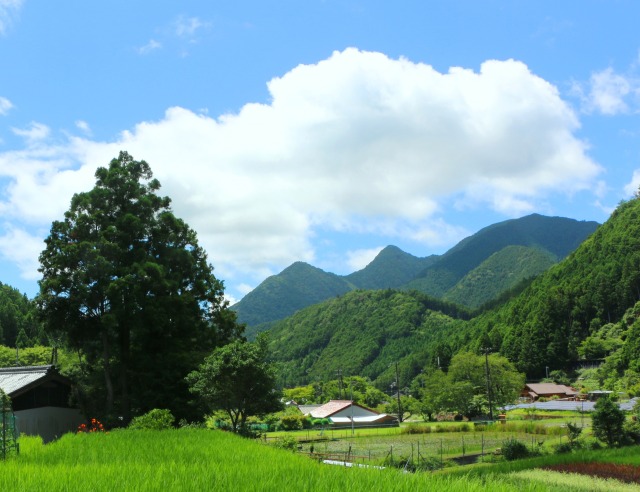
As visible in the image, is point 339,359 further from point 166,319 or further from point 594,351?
Result: point 166,319

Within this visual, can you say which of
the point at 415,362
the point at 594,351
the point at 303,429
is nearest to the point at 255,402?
the point at 303,429

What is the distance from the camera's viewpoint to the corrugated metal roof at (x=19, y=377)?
27703mm

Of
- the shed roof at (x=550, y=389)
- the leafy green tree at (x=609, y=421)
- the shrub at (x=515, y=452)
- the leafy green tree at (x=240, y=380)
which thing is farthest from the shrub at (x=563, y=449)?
the shed roof at (x=550, y=389)

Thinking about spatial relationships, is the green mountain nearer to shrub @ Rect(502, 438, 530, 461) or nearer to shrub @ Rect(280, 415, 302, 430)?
shrub @ Rect(280, 415, 302, 430)

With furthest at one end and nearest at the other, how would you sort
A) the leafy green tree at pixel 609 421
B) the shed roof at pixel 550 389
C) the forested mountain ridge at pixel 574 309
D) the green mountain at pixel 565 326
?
the forested mountain ridge at pixel 574 309
the green mountain at pixel 565 326
the shed roof at pixel 550 389
the leafy green tree at pixel 609 421

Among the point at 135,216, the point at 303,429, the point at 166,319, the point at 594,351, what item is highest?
the point at 135,216

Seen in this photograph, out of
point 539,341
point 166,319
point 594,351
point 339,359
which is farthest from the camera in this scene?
point 339,359

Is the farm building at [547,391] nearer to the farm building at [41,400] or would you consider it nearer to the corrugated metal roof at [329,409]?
the corrugated metal roof at [329,409]

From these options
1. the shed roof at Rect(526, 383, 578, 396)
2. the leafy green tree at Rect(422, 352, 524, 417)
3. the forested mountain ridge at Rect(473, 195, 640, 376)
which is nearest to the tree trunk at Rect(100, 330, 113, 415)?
the leafy green tree at Rect(422, 352, 524, 417)

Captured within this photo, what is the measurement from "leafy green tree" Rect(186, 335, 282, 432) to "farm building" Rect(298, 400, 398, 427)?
1743 inches

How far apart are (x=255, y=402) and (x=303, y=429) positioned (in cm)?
4253

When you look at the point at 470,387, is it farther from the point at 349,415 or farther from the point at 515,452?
the point at 515,452

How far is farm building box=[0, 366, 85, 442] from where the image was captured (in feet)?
91.2

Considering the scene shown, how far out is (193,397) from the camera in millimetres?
31359
